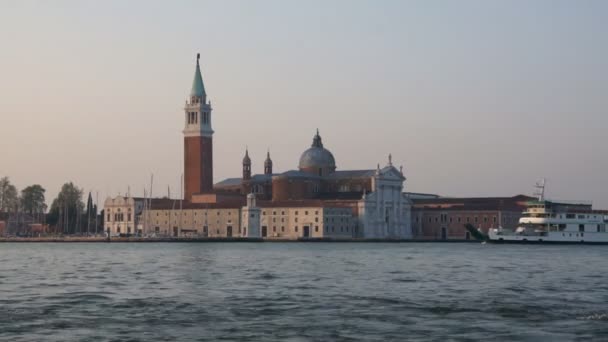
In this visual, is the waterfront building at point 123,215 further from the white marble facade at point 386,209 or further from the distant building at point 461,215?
the distant building at point 461,215

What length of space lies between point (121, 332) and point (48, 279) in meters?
17.9

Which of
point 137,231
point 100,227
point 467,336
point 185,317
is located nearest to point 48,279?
point 185,317

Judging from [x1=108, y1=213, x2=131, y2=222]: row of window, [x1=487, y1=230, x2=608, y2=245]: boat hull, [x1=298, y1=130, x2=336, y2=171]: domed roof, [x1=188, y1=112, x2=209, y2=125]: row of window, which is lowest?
[x1=487, y1=230, x2=608, y2=245]: boat hull

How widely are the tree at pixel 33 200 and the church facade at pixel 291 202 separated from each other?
24704mm

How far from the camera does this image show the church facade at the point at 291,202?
121312mm

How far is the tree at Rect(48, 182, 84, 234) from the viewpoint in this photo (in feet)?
443

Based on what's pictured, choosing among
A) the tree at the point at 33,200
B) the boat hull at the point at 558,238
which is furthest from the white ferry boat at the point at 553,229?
the tree at the point at 33,200

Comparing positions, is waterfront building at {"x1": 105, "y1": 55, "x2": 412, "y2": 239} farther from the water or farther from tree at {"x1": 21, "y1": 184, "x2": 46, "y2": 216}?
the water

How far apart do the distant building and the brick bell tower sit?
2414 centimetres

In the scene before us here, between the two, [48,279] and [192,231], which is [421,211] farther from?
[48,279]

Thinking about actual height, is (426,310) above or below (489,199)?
below

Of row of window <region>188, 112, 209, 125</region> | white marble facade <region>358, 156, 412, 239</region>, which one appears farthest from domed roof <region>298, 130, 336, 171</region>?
row of window <region>188, 112, 209, 125</region>

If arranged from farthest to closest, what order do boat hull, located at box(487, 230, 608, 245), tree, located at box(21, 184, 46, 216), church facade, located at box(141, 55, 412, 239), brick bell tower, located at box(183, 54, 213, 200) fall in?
tree, located at box(21, 184, 46, 216) < brick bell tower, located at box(183, 54, 213, 200) < church facade, located at box(141, 55, 412, 239) < boat hull, located at box(487, 230, 608, 245)

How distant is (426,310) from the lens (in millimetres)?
29797
